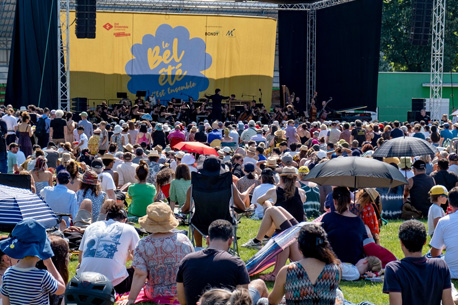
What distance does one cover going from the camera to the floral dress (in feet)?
19.1

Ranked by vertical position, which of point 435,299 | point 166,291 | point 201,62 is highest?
point 201,62

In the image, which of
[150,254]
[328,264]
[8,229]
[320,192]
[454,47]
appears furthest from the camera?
[454,47]

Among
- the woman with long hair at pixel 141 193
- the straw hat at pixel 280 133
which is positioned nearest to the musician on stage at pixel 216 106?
the straw hat at pixel 280 133

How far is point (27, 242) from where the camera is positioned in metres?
4.18

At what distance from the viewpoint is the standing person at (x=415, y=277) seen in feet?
14.0

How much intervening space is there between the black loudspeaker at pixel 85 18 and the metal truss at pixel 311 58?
841cm

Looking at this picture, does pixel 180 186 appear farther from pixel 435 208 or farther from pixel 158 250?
pixel 158 250

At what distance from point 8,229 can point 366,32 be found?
21.6m

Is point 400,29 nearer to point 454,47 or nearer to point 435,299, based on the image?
point 454,47

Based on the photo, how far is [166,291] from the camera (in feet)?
19.5

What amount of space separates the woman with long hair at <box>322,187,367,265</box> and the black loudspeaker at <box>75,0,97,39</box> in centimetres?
1594

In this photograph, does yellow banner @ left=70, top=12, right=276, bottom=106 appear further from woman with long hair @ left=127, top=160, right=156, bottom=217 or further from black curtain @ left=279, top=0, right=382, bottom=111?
woman with long hair @ left=127, top=160, right=156, bottom=217

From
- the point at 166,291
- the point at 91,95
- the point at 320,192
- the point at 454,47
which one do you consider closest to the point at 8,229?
the point at 166,291

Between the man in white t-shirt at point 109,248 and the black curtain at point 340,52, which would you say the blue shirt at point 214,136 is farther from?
the black curtain at point 340,52
